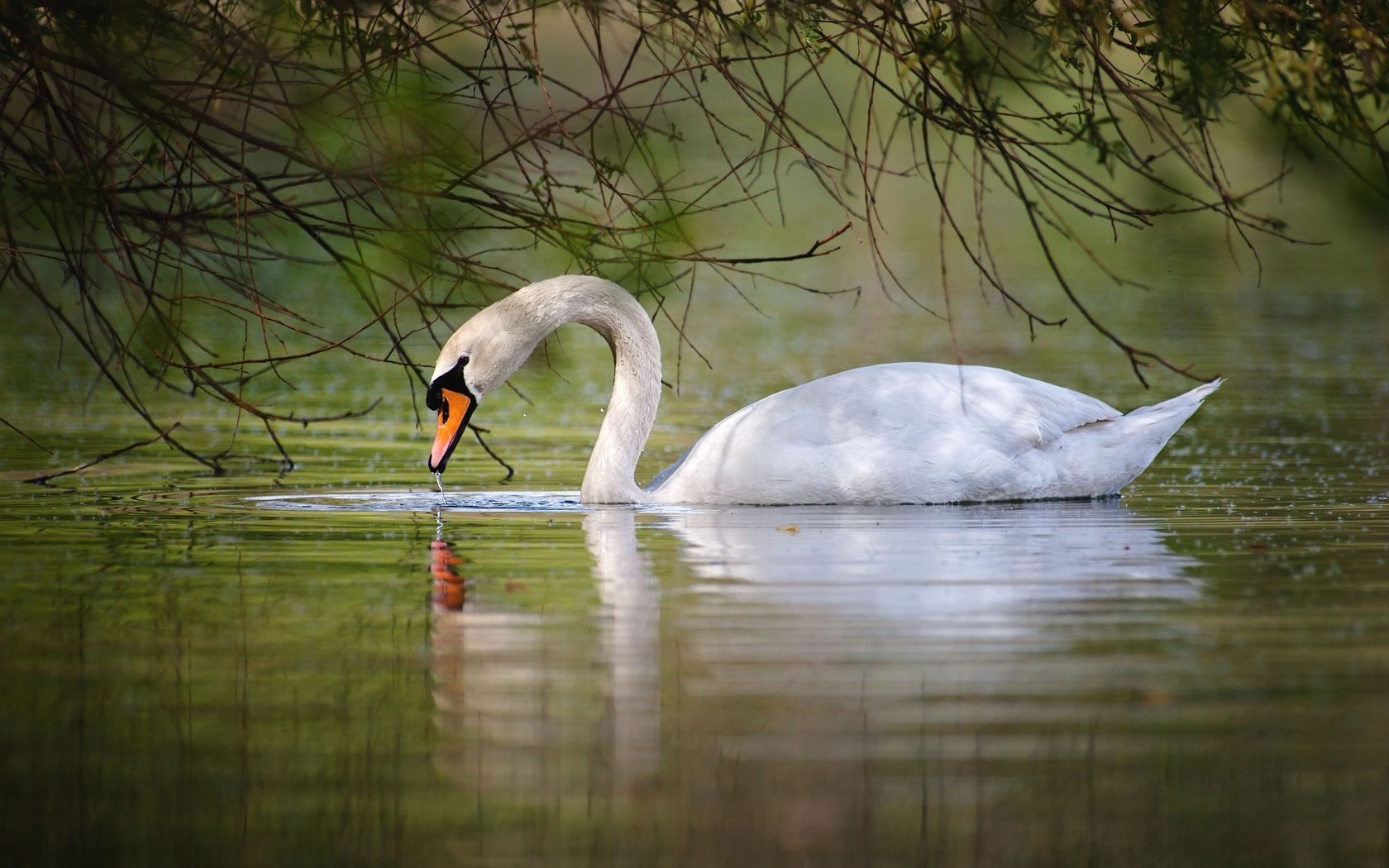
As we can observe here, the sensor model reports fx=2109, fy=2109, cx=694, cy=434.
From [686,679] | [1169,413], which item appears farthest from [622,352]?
[686,679]

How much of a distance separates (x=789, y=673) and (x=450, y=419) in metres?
4.22

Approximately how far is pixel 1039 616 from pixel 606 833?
2.52 m

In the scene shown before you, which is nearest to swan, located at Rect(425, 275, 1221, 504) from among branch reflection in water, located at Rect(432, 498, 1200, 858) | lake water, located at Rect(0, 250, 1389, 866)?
lake water, located at Rect(0, 250, 1389, 866)

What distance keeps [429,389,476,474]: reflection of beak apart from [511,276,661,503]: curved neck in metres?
0.59

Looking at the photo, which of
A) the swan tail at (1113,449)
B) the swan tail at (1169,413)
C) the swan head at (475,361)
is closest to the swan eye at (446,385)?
the swan head at (475,361)

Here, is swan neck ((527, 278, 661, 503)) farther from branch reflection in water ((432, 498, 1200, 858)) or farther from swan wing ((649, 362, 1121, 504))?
branch reflection in water ((432, 498, 1200, 858))

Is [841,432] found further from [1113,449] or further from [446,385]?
[446,385]

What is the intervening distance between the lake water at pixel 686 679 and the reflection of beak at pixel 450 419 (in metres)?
0.29

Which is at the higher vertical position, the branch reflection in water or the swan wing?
the swan wing

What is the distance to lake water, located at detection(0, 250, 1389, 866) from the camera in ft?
14.1

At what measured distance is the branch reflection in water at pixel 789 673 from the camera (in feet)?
15.0

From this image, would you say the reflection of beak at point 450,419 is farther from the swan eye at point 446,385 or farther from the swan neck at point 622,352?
the swan neck at point 622,352

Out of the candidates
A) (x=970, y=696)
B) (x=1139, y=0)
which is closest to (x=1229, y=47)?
(x=1139, y=0)

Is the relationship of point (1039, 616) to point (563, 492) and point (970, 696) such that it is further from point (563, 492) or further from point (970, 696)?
point (563, 492)
